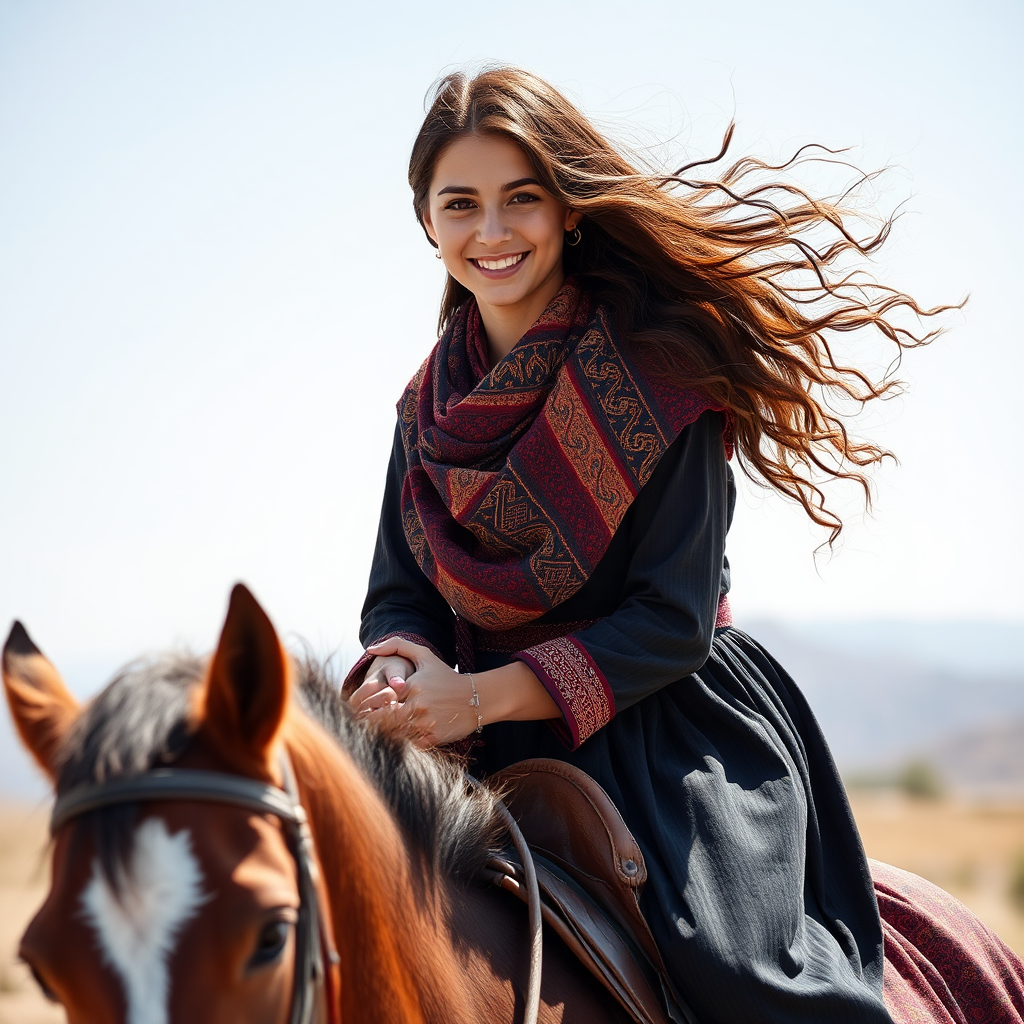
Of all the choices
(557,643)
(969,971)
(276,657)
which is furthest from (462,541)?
(969,971)

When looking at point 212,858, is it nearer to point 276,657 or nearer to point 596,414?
point 276,657

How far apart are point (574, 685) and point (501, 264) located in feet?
3.58

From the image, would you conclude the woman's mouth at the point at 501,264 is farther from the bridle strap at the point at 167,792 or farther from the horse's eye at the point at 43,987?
the horse's eye at the point at 43,987

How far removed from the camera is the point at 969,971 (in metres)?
2.64

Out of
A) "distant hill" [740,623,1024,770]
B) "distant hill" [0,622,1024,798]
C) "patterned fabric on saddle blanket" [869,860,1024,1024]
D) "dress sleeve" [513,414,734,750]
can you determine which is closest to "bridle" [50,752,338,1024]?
"dress sleeve" [513,414,734,750]

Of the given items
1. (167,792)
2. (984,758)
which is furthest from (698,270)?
(984,758)

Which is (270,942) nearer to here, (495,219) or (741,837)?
(741,837)

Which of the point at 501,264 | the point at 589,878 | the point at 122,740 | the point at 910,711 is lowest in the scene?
the point at 910,711

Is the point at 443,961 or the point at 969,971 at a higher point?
the point at 443,961

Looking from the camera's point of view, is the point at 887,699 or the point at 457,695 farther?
the point at 887,699

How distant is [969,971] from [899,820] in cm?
3995

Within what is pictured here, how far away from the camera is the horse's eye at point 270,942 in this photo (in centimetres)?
125

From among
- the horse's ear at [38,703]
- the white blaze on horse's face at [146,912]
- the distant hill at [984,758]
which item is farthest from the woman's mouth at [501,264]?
the distant hill at [984,758]

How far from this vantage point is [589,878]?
2150 millimetres
